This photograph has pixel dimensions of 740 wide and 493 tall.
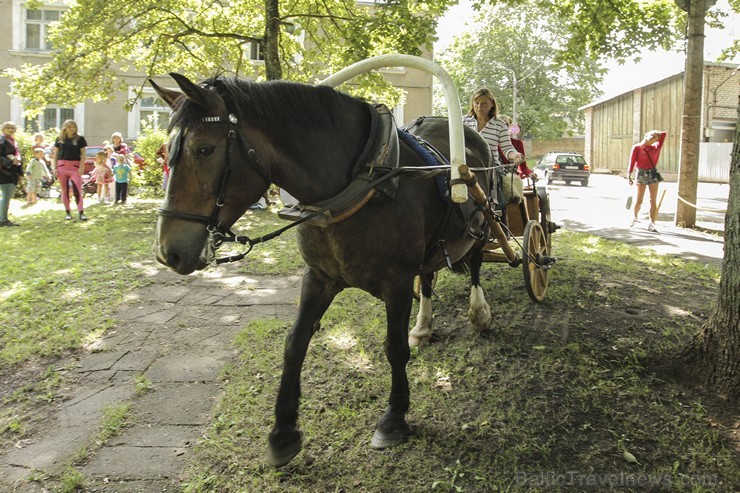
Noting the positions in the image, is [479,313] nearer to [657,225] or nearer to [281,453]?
[281,453]

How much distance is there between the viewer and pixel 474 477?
2.82 meters

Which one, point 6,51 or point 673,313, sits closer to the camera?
point 673,313

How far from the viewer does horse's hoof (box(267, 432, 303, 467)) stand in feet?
9.56

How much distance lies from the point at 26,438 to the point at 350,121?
8.95ft

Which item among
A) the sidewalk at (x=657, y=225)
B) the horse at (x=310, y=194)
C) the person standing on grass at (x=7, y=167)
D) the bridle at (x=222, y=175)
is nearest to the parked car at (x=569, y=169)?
the sidewalk at (x=657, y=225)

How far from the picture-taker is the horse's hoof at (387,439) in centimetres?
310

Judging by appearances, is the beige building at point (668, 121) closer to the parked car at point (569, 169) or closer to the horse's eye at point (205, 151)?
the parked car at point (569, 169)

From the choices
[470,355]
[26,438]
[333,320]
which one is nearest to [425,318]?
[470,355]

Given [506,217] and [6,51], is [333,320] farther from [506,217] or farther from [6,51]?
[6,51]

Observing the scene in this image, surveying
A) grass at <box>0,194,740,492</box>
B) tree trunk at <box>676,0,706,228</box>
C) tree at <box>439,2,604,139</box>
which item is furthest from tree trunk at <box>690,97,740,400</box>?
tree at <box>439,2,604,139</box>

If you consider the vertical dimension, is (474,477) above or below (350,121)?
below

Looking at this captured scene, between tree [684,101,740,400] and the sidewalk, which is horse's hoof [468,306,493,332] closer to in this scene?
tree [684,101,740,400]

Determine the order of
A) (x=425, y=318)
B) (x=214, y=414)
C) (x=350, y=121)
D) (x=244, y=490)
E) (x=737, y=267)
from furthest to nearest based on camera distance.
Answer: (x=425, y=318)
(x=214, y=414)
(x=737, y=267)
(x=350, y=121)
(x=244, y=490)

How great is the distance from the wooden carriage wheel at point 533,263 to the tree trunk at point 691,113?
6.38 meters
